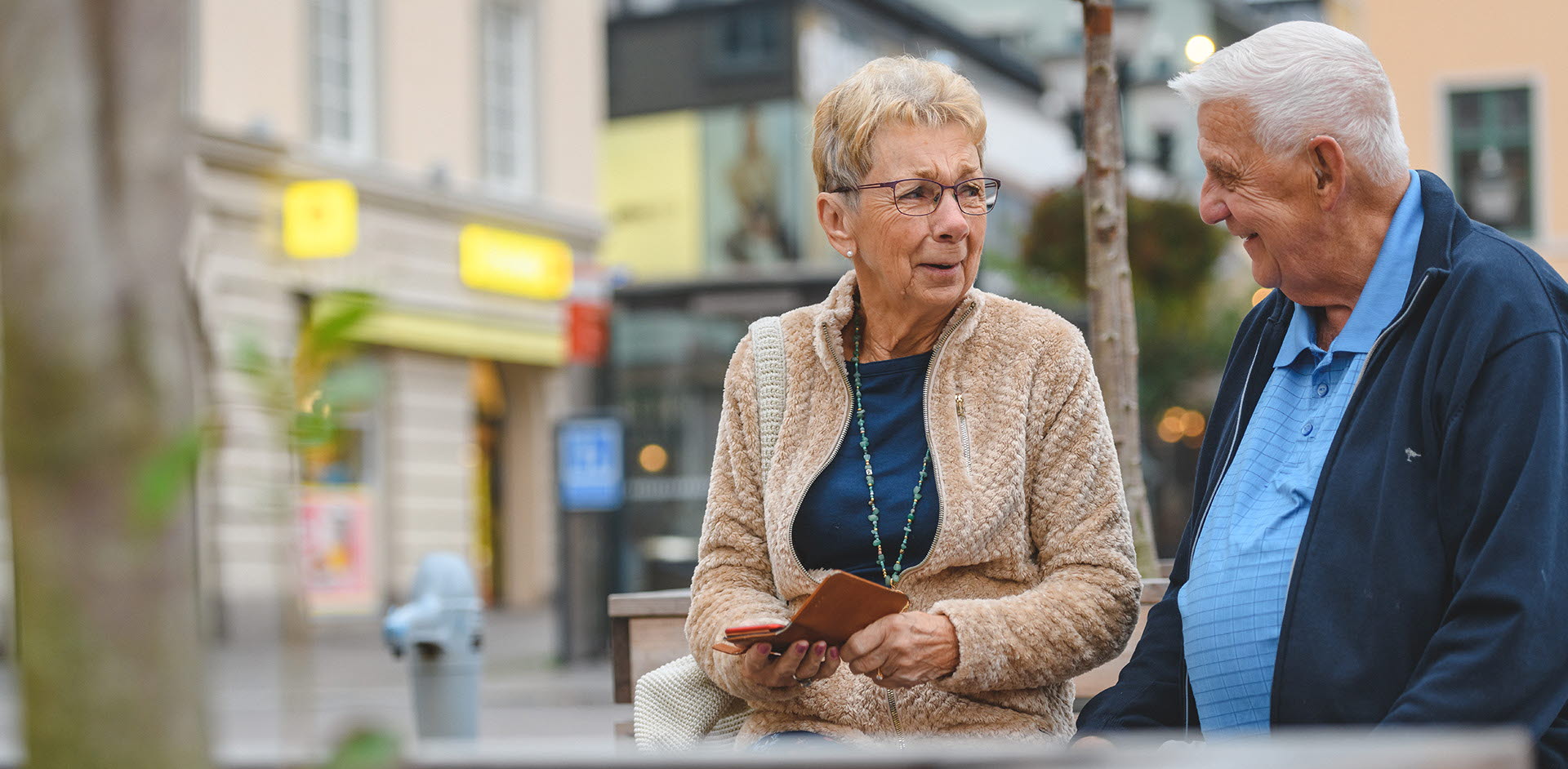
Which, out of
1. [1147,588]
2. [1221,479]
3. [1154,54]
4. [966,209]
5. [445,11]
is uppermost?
[445,11]

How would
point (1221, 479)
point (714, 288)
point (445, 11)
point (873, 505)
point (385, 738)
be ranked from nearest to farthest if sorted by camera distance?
point (385, 738) → point (1221, 479) → point (873, 505) → point (445, 11) → point (714, 288)

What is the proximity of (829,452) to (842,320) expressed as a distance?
0.84 feet

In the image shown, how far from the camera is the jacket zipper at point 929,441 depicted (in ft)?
8.68

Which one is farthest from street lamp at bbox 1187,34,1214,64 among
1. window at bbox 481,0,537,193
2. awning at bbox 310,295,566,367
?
window at bbox 481,0,537,193

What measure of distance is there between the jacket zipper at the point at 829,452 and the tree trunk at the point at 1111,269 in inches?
50.2

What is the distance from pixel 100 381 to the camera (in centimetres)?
112

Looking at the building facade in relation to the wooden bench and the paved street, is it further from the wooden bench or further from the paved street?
the wooden bench

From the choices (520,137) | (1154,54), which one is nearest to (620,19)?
(520,137)

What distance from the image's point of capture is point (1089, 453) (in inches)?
107

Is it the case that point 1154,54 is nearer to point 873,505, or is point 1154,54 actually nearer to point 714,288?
point 714,288

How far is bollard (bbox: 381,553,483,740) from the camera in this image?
18.4 ft

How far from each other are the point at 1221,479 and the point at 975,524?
1.17 ft

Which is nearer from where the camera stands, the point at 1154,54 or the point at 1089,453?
the point at 1089,453

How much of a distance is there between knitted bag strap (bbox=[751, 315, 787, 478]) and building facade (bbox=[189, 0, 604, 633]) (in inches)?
412
